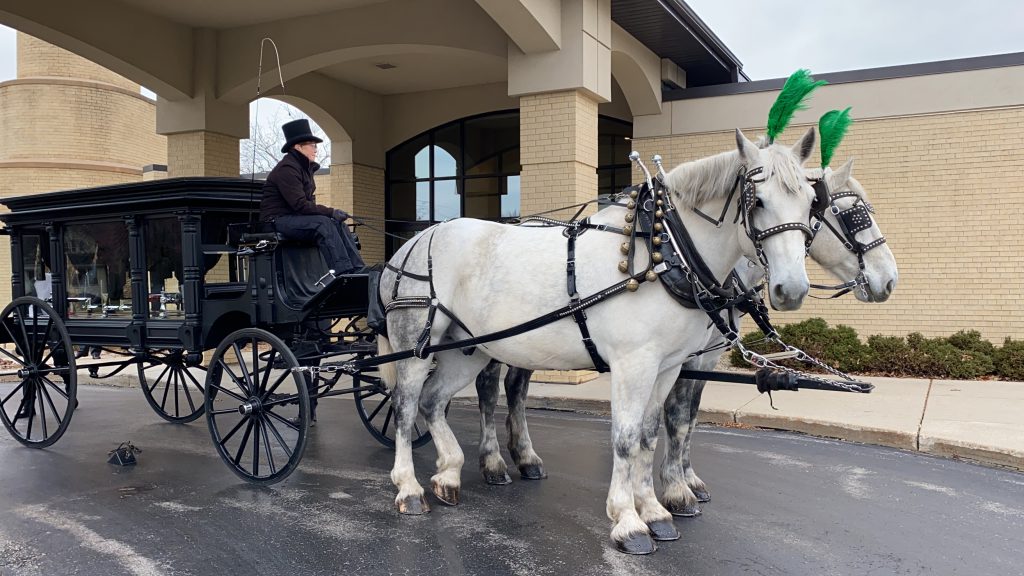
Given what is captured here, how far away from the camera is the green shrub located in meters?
10.5

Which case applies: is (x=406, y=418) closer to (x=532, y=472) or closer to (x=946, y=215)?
(x=532, y=472)

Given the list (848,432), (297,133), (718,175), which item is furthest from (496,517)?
(848,432)

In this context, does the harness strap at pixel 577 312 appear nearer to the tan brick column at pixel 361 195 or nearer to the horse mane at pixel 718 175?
the horse mane at pixel 718 175

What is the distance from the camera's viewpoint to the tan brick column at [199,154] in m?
12.4

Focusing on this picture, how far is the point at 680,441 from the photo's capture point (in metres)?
5.02

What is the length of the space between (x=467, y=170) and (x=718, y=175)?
12116mm

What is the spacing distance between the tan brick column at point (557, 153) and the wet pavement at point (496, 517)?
13.2 ft

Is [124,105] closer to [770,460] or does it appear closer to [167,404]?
[167,404]

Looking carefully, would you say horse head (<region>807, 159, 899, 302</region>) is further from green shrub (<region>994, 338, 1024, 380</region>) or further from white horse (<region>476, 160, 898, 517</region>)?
green shrub (<region>994, 338, 1024, 380</region>)

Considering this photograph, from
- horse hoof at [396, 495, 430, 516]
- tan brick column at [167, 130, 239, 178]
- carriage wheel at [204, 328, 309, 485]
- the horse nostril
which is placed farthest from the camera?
tan brick column at [167, 130, 239, 178]

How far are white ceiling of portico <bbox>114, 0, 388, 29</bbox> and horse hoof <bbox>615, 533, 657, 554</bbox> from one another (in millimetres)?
9321

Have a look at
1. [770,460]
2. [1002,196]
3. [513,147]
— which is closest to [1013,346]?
[1002,196]

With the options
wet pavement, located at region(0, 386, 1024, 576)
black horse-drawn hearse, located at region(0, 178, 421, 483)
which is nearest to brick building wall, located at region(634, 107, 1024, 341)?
wet pavement, located at region(0, 386, 1024, 576)

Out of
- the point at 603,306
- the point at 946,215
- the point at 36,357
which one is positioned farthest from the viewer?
the point at 946,215
